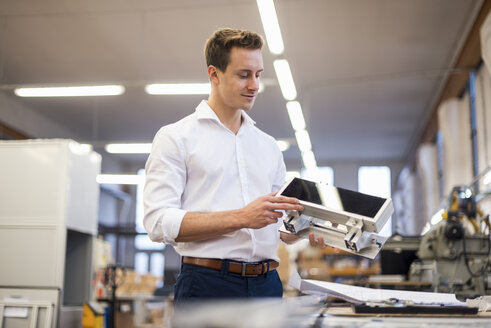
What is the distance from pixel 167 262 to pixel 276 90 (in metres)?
9.46

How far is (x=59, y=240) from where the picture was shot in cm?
542

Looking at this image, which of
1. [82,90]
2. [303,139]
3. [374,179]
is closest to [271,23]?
[82,90]

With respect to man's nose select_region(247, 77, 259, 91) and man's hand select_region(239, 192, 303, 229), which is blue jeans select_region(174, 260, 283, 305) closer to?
man's hand select_region(239, 192, 303, 229)

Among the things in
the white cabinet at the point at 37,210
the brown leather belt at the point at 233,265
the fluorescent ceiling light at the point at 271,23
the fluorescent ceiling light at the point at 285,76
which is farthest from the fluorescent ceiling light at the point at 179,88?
the brown leather belt at the point at 233,265

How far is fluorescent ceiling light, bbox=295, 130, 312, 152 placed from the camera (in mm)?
11000

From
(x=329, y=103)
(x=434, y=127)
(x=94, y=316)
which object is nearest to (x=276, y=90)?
(x=329, y=103)

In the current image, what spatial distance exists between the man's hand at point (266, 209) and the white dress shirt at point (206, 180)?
148 mm

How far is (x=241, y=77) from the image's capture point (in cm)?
185

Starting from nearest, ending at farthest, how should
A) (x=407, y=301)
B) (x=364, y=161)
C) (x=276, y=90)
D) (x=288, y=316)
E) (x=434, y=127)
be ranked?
(x=288, y=316) < (x=407, y=301) < (x=276, y=90) < (x=434, y=127) < (x=364, y=161)

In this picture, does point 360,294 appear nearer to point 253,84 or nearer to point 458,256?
point 253,84

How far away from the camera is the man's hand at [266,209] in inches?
61.6

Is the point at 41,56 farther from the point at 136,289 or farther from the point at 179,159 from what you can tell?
the point at 179,159

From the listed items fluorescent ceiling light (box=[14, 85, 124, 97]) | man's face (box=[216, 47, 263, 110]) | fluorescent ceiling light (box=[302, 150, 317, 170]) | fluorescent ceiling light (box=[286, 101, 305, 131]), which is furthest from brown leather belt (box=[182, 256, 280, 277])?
fluorescent ceiling light (box=[302, 150, 317, 170])

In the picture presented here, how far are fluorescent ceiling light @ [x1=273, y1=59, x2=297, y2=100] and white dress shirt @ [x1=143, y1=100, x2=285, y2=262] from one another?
16.5 feet
